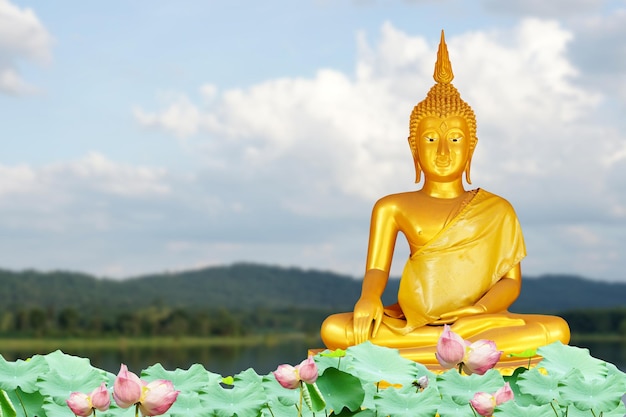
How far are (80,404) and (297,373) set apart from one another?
568 mm

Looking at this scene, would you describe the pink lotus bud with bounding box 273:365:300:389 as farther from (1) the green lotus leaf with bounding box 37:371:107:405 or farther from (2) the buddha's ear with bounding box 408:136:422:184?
(2) the buddha's ear with bounding box 408:136:422:184

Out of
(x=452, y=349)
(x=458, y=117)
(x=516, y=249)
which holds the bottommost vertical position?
(x=452, y=349)

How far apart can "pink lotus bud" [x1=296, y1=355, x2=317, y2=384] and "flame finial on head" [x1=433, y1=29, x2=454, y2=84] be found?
437 cm

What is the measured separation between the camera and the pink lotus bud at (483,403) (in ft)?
7.54

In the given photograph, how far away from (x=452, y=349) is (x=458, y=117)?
401 cm

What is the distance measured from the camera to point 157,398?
2143mm

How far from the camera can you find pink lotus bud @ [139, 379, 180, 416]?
214 centimetres

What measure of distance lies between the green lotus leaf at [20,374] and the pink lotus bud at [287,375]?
0.79 meters

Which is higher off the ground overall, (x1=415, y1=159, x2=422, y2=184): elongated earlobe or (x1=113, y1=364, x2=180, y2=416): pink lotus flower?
(x1=415, y1=159, x2=422, y2=184): elongated earlobe

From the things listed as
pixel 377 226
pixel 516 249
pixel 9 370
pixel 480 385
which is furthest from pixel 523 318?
pixel 9 370

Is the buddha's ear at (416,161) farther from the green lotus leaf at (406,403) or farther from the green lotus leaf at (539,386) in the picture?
the green lotus leaf at (406,403)

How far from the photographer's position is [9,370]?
2.65 metres

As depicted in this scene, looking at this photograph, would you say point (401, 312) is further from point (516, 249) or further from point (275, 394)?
point (275, 394)

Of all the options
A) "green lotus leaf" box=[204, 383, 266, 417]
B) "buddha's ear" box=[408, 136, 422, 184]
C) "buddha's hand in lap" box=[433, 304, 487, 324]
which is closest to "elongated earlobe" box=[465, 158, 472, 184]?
"buddha's ear" box=[408, 136, 422, 184]
